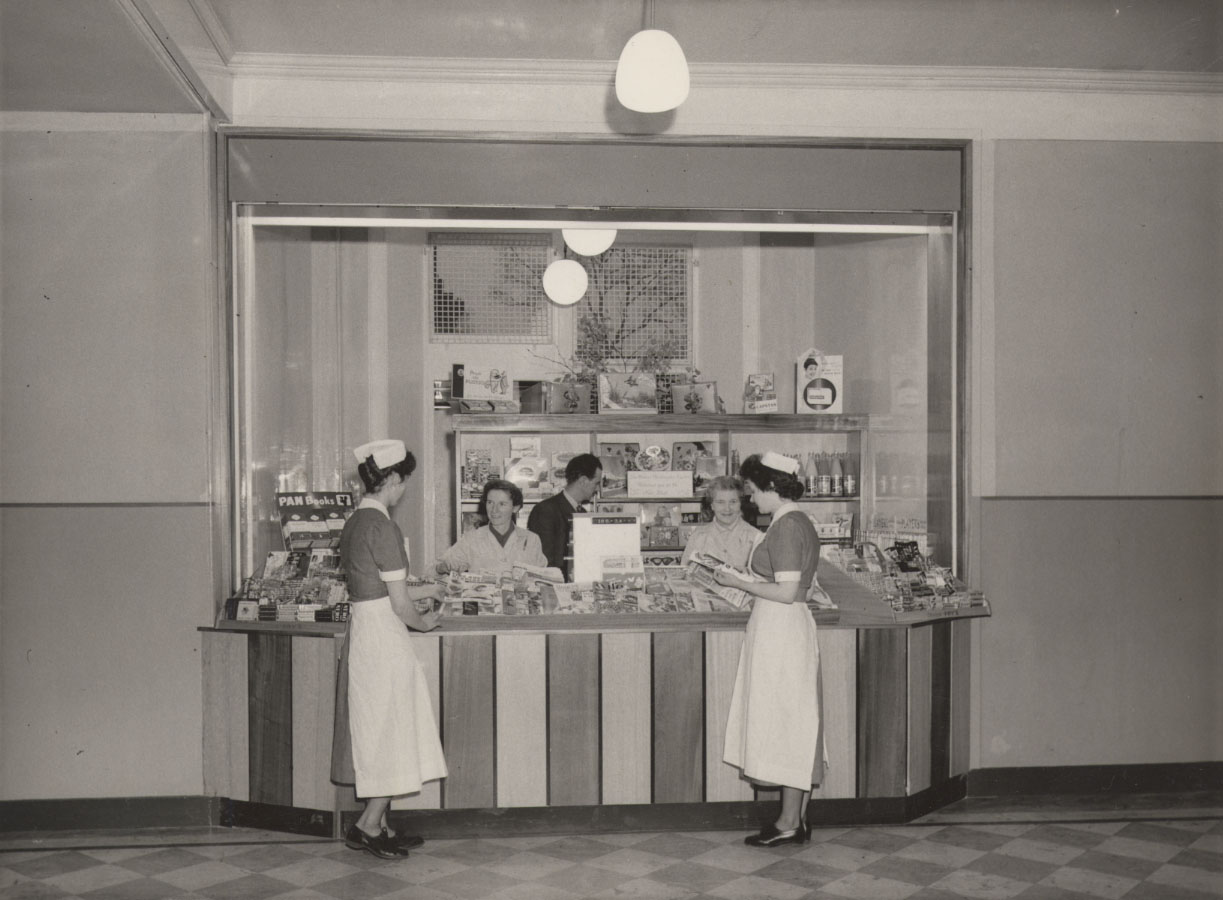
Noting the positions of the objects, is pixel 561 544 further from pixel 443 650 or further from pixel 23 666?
pixel 23 666

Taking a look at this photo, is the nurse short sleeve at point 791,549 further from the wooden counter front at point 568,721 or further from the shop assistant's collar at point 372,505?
the shop assistant's collar at point 372,505

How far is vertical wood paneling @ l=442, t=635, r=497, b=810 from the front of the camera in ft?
15.1

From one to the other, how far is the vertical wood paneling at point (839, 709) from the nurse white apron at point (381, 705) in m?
1.84

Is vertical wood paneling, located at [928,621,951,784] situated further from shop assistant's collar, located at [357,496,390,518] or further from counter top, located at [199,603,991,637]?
shop assistant's collar, located at [357,496,390,518]

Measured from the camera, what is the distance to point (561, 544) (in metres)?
6.31

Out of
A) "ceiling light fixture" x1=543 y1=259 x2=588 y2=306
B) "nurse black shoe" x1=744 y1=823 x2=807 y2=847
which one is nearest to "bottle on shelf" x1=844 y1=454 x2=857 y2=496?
"ceiling light fixture" x1=543 y1=259 x2=588 y2=306

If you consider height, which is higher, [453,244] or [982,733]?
[453,244]

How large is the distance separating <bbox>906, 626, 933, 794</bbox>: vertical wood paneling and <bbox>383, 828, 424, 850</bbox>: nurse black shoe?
7.29ft

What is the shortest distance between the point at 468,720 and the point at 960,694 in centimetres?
242

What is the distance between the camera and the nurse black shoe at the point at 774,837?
4.45 m

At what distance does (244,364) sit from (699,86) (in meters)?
2.60

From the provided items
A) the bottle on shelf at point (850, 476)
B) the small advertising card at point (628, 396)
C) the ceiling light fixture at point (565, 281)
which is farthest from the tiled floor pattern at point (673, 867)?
the ceiling light fixture at point (565, 281)

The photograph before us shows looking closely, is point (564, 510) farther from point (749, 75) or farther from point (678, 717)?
point (749, 75)

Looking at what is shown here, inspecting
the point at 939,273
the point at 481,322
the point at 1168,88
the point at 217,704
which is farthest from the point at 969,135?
the point at 217,704
